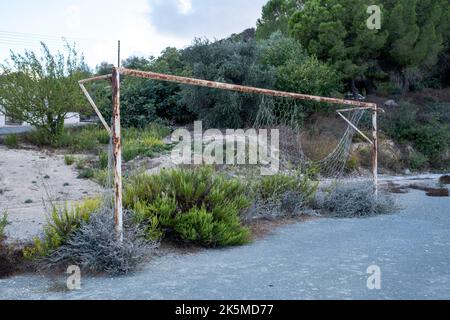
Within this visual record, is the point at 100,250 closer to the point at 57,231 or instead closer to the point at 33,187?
the point at 57,231

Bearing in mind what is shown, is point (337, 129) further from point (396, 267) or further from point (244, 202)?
point (396, 267)

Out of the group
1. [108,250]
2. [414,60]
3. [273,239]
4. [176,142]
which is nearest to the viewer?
[108,250]

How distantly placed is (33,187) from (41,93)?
5196 millimetres

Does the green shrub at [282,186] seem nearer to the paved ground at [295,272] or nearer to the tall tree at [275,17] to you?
the paved ground at [295,272]

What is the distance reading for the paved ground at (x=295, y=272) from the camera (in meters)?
4.45

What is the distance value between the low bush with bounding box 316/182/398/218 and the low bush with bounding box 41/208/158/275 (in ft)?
14.2

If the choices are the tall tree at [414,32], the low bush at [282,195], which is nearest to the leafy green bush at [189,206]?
the low bush at [282,195]

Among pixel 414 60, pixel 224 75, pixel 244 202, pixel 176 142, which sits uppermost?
pixel 414 60

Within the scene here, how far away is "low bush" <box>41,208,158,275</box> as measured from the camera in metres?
5.13

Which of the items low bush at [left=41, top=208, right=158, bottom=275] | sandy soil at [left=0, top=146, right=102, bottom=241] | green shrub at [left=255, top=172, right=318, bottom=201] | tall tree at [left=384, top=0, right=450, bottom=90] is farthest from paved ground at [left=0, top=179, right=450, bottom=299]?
tall tree at [left=384, top=0, right=450, bottom=90]

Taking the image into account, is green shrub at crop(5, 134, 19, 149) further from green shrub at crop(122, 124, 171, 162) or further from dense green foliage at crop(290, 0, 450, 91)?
dense green foliage at crop(290, 0, 450, 91)
